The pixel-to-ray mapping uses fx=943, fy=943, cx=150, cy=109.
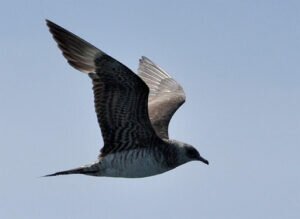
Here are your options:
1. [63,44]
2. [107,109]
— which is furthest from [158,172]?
[63,44]

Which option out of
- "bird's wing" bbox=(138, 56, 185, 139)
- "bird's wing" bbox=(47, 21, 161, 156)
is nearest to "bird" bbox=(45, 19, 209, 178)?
"bird's wing" bbox=(47, 21, 161, 156)

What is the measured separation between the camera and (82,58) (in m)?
16.5

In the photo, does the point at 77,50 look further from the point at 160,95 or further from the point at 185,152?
the point at 160,95

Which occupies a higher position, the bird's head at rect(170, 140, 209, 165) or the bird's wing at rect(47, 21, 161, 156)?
the bird's wing at rect(47, 21, 161, 156)

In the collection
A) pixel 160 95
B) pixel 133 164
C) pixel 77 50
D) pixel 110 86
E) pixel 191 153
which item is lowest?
pixel 133 164

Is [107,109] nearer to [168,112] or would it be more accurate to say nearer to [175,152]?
[175,152]

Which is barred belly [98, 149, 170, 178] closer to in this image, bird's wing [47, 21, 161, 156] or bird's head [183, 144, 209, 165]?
bird's wing [47, 21, 161, 156]

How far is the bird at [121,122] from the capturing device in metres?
16.3

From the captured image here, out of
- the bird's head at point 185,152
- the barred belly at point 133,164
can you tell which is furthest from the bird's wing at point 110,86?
the bird's head at point 185,152

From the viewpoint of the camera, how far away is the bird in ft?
53.4

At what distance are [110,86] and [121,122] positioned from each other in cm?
99

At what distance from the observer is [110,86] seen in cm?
1639

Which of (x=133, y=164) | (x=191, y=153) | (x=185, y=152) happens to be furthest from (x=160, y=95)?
(x=133, y=164)

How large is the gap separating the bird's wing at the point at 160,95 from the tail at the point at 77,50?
2927mm
